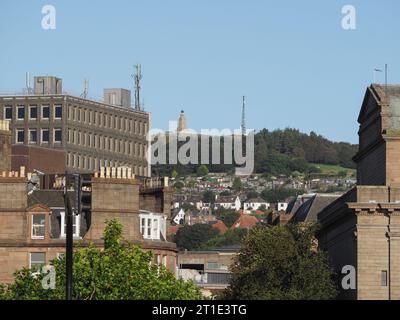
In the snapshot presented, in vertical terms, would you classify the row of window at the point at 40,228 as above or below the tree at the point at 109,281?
above

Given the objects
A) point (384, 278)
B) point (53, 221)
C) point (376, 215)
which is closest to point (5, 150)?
point (53, 221)

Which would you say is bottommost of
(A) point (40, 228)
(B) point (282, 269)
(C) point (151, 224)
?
(B) point (282, 269)

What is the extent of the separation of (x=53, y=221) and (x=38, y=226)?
1.38m

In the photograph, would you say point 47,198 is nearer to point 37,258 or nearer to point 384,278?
point 37,258

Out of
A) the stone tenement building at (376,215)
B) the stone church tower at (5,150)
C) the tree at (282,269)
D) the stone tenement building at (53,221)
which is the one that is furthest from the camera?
the stone church tower at (5,150)

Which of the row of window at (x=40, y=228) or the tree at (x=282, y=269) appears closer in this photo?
the row of window at (x=40, y=228)

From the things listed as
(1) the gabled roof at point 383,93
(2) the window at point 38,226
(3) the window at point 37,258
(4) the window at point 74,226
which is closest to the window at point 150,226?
(4) the window at point 74,226

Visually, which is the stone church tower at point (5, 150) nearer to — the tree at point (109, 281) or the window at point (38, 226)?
the window at point (38, 226)

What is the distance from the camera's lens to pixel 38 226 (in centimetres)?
11975

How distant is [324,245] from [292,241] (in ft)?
54.2

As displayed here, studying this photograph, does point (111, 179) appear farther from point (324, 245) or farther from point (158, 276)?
point (324, 245)

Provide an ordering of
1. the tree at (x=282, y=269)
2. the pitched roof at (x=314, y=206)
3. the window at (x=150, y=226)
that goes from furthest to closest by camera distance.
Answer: the pitched roof at (x=314, y=206) < the tree at (x=282, y=269) < the window at (x=150, y=226)

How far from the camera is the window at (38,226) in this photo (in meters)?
119
